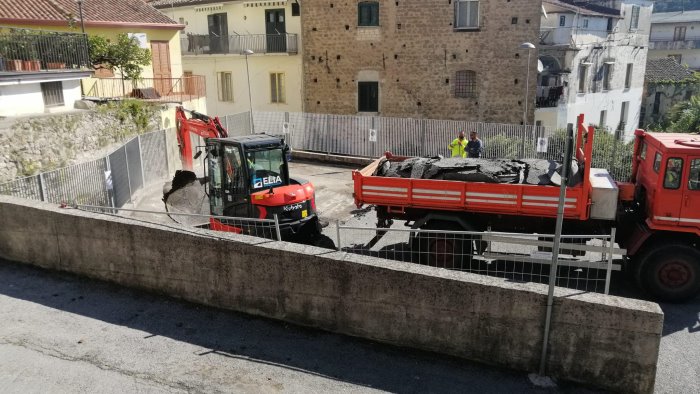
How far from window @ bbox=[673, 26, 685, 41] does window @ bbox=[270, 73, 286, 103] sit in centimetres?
4082

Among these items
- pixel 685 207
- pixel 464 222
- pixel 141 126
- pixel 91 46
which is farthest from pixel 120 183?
pixel 685 207

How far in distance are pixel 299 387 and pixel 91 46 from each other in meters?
16.7

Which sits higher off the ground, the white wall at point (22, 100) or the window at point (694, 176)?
the white wall at point (22, 100)

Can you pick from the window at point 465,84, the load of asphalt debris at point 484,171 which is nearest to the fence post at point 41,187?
the load of asphalt debris at point 484,171

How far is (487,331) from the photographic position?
21.0 ft

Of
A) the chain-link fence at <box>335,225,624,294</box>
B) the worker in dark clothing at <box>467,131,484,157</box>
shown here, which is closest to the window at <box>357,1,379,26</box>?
the worker in dark clothing at <box>467,131,484,157</box>

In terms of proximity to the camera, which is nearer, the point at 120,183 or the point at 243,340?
the point at 243,340

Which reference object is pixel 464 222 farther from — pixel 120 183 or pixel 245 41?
pixel 245 41

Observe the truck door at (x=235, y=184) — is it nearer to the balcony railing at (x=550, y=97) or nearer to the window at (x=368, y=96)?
the window at (x=368, y=96)

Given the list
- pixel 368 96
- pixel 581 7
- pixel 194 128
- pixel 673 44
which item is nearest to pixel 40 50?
pixel 194 128

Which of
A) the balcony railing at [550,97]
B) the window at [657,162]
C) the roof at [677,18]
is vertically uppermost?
the roof at [677,18]

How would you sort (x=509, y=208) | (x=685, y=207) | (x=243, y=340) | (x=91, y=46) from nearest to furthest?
(x=243, y=340)
(x=685, y=207)
(x=509, y=208)
(x=91, y=46)

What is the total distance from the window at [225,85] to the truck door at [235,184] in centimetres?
1972

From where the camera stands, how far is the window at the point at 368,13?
2398 cm
